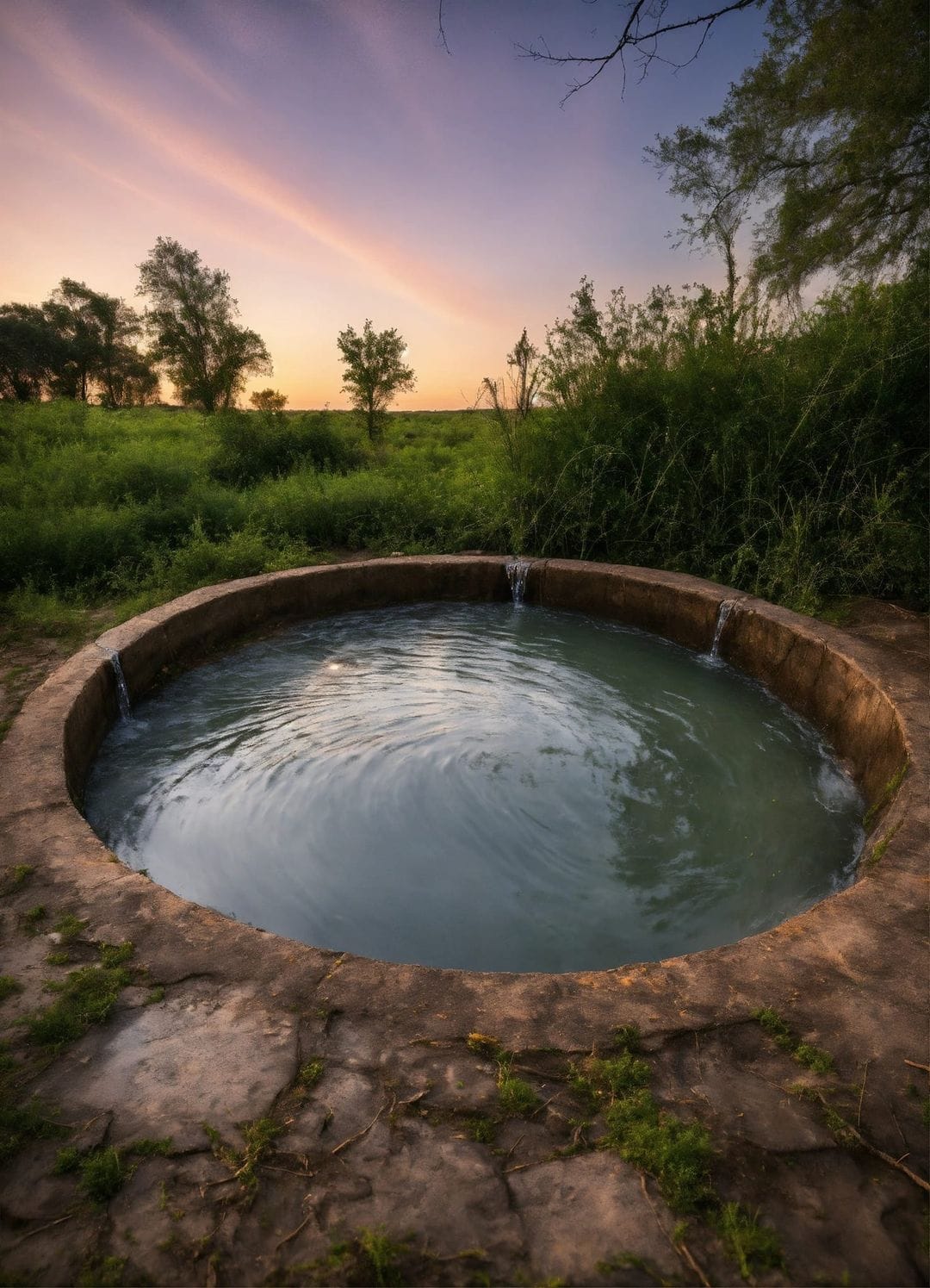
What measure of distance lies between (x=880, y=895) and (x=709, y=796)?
4.30 ft

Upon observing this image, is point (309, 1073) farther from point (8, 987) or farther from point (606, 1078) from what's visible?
point (8, 987)

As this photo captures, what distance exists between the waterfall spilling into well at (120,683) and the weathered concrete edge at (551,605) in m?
0.06

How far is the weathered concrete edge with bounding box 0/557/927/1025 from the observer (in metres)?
1.98

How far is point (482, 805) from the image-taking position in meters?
3.36

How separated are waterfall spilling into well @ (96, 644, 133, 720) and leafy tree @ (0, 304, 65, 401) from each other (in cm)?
2615

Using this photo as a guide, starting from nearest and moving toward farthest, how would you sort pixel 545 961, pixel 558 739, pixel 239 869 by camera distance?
pixel 545 961 → pixel 239 869 → pixel 558 739

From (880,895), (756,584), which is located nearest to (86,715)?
(880,895)

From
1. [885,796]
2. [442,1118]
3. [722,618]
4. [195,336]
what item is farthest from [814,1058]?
[195,336]

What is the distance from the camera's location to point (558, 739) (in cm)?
400

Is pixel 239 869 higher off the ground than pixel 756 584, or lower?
lower

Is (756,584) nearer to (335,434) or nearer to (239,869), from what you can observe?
(239,869)

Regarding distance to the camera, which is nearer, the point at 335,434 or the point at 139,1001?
the point at 139,1001

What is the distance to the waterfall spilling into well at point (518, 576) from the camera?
6301mm

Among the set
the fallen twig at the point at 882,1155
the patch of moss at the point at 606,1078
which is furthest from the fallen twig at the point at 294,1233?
the fallen twig at the point at 882,1155
